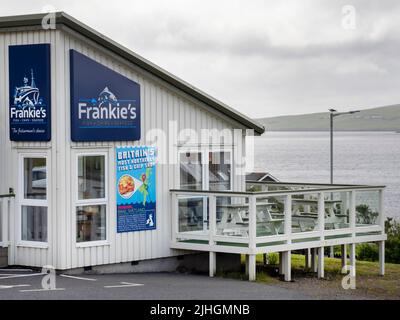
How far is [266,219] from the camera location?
19.9 m

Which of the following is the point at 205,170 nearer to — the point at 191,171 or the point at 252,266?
the point at 191,171

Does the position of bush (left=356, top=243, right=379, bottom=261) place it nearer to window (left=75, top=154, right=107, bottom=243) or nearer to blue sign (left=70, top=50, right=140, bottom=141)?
blue sign (left=70, top=50, right=140, bottom=141)

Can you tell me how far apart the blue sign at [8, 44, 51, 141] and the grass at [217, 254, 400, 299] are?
473cm

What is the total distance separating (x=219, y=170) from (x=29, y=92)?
15.8ft

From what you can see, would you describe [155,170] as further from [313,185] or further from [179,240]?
[313,185]

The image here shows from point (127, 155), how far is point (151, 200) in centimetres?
112

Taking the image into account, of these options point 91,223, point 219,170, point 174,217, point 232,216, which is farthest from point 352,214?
point 91,223

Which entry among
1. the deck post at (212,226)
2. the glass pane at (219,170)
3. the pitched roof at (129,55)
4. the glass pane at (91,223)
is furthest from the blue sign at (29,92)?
the glass pane at (219,170)

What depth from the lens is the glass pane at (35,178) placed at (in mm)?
18828

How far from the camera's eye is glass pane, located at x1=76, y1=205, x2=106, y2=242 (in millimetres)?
18953
